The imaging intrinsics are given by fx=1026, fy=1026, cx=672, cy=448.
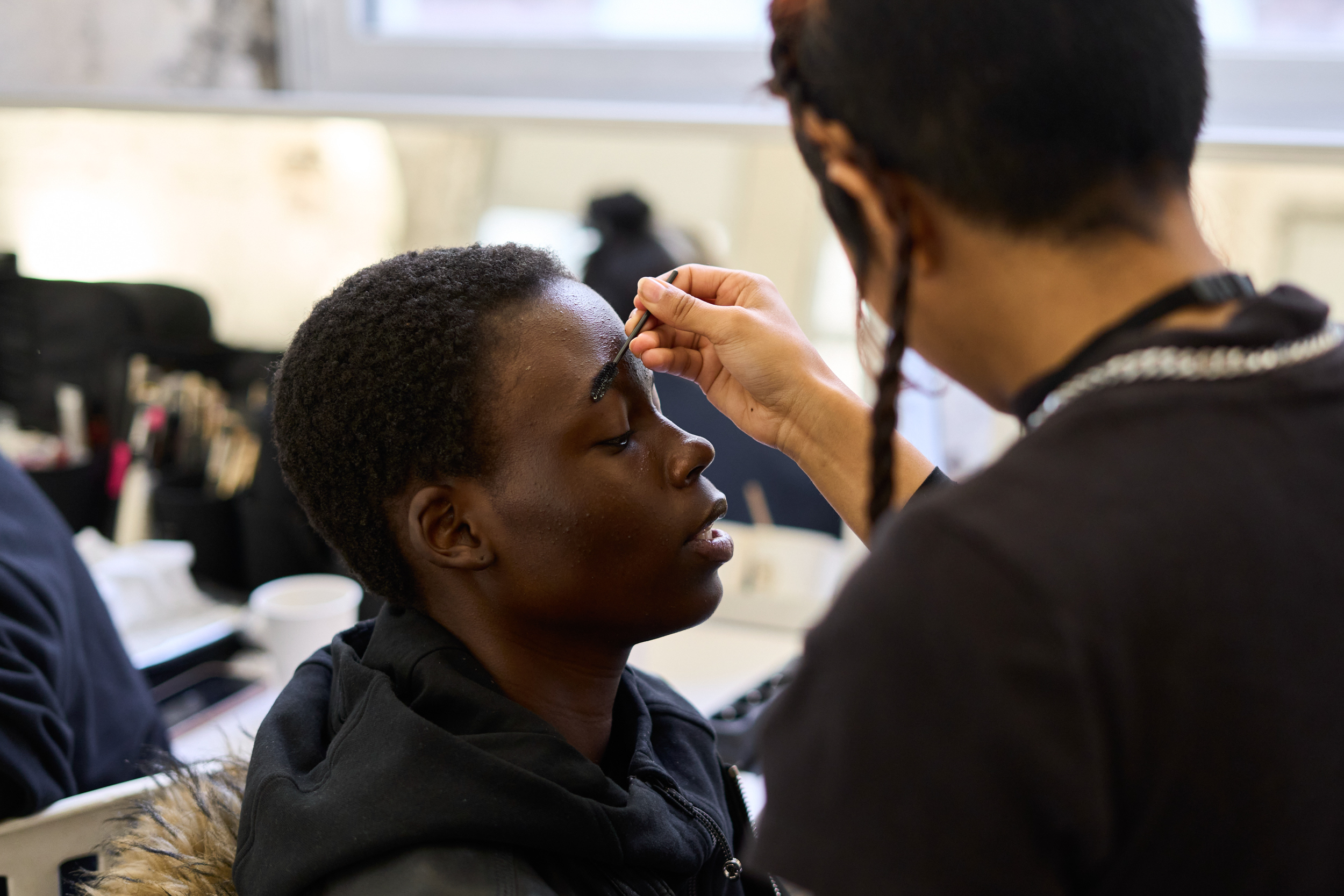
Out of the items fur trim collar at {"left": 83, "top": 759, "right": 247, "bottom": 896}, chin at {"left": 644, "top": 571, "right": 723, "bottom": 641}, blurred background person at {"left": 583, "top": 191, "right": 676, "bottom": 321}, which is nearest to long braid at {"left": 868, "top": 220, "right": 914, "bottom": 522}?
chin at {"left": 644, "top": 571, "right": 723, "bottom": 641}

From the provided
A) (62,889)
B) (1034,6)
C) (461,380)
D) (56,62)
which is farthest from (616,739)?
(56,62)

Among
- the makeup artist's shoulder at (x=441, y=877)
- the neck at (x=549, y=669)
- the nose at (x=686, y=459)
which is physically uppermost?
the nose at (x=686, y=459)

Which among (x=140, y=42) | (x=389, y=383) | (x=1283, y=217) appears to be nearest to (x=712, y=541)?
(x=389, y=383)

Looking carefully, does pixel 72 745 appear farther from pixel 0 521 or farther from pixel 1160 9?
pixel 1160 9

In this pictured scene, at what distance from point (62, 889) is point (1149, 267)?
103 cm

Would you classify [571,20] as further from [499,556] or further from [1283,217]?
[499,556]

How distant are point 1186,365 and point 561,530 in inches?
18.5

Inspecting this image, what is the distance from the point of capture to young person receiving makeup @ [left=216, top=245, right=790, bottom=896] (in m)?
0.71

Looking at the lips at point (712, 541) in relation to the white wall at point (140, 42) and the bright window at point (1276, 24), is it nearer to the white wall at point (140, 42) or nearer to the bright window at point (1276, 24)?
the bright window at point (1276, 24)

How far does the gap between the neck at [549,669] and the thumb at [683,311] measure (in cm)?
27

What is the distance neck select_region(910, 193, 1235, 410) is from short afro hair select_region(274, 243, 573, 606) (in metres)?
0.39

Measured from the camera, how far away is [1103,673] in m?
0.38

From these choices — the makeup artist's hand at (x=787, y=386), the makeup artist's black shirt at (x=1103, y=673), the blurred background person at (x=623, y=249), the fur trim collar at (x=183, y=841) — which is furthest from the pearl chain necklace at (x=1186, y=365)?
the blurred background person at (x=623, y=249)

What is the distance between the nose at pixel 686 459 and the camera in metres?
0.82
